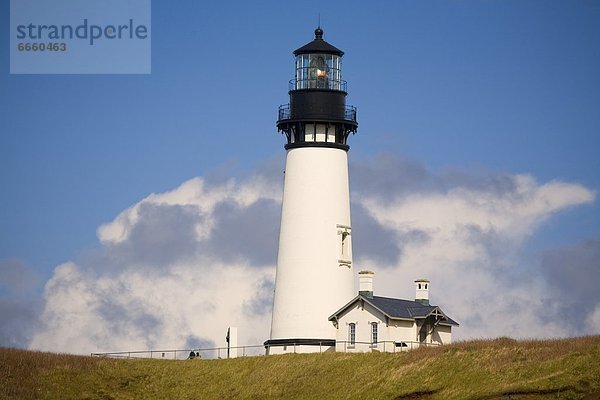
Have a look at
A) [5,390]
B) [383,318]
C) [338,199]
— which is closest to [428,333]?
[383,318]

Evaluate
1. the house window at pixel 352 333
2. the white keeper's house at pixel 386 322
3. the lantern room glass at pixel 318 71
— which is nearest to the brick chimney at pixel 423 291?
the white keeper's house at pixel 386 322

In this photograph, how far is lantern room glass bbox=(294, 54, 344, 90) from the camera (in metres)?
79.2

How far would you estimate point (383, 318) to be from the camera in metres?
74.9

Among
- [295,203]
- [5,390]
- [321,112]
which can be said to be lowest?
[5,390]

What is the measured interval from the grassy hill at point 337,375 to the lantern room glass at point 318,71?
15.4 m

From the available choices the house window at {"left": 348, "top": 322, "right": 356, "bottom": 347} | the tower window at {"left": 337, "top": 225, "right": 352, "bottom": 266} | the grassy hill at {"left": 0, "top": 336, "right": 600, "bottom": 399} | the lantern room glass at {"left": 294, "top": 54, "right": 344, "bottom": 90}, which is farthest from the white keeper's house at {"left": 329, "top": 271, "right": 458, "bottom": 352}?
the lantern room glass at {"left": 294, "top": 54, "right": 344, "bottom": 90}

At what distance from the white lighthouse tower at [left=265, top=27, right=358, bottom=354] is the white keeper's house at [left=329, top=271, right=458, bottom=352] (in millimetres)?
1139

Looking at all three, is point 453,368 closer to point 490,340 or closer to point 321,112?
point 490,340

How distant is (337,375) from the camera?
6794cm

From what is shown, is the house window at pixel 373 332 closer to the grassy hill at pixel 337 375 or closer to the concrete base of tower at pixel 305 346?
the concrete base of tower at pixel 305 346

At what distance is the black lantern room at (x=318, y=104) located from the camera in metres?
78.5

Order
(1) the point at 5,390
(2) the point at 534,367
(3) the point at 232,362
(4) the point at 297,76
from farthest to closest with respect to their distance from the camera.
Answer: (4) the point at 297,76, (3) the point at 232,362, (1) the point at 5,390, (2) the point at 534,367

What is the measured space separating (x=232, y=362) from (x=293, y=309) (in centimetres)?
505

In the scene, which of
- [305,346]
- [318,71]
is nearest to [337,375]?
[305,346]
